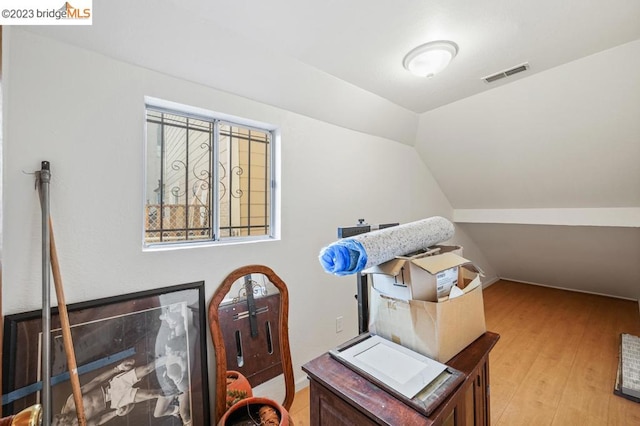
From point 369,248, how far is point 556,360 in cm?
276

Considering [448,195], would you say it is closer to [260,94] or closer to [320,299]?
[320,299]

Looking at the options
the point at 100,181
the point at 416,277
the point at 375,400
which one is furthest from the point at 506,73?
the point at 100,181

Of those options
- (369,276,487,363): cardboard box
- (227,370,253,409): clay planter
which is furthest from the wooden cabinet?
(227,370,253,409): clay planter

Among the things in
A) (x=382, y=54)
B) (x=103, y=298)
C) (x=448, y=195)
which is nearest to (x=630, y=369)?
(x=448, y=195)

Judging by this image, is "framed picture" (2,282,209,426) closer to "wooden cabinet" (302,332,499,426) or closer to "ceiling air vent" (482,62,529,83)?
"wooden cabinet" (302,332,499,426)

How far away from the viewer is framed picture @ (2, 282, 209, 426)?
1113mm

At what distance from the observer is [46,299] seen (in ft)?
3.48

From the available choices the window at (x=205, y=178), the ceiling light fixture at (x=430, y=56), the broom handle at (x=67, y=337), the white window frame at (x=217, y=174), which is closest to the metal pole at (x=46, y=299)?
the broom handle at (x=67, y=337)

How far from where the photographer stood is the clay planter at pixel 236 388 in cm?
159

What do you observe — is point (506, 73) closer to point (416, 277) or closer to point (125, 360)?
point (416, 277)

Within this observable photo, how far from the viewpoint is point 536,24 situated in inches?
58.6

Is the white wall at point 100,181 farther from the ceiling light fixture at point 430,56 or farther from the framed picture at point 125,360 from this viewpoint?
the ceiling light fixture at point 430,56

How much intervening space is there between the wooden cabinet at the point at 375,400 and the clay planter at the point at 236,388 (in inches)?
33.7

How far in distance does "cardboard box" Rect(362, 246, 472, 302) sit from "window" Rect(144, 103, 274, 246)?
1.14 metres
